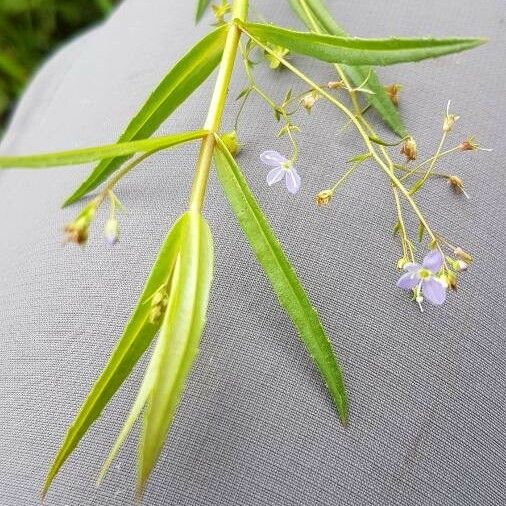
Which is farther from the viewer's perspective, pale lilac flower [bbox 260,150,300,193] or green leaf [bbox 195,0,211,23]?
green leaf [bbox 195,0,211,23]

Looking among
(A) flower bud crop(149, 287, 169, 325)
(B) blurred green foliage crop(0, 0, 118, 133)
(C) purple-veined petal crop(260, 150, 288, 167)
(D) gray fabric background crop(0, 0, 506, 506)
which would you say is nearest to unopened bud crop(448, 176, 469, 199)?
(D) gray fabric background crop(0, 0, 506, 506)

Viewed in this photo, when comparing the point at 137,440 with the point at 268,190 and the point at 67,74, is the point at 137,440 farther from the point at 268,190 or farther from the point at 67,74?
the point at 67,74

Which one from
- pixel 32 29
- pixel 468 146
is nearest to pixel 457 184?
pixel 468 146

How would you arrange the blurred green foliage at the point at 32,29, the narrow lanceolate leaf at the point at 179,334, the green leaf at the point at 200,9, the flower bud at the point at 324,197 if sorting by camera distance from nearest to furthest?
the narrow lanceolate leaf at the point at 179,334, the flower bud at the point at 324,197, the green leaf at the point at 200,9, the blurred green foliage at the point at 32,29

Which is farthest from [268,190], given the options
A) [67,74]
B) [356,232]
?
[67,74]

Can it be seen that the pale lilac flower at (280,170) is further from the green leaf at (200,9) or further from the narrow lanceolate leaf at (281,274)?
the green leaf at (200,9)

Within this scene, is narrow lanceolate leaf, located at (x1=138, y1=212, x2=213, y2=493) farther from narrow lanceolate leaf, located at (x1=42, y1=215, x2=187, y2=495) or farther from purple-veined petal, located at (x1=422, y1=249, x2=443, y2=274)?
purple-veined petal, located at (x1=422, y1=249, x2=443, y2=274)

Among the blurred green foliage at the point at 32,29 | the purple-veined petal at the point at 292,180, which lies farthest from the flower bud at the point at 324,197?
the blurred green foliage at the point at 32,29

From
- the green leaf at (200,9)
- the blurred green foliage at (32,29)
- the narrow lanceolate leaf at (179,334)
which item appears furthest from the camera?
the blurred green foliage at (32,29)
